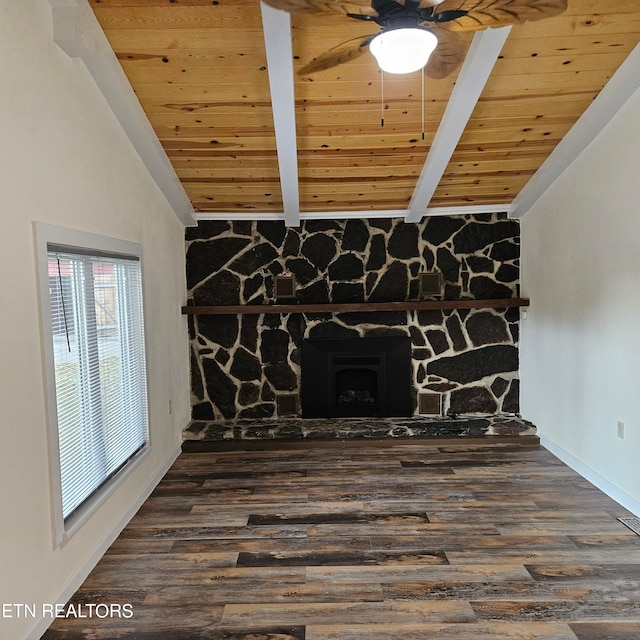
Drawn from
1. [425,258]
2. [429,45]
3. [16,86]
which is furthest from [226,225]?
[429,45]

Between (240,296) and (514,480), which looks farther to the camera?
(240,296)

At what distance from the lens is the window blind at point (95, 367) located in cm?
246

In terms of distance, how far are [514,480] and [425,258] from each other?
87.6 inches

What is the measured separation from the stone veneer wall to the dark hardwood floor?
1087mm

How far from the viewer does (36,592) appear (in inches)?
83.4

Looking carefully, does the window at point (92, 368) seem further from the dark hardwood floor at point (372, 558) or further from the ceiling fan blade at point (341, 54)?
the ceiling fan blade at point (341, 54)

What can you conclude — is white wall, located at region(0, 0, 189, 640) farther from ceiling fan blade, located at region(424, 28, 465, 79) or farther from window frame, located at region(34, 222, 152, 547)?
ceiling fan blade, located at region(424, 28, 465, 79)

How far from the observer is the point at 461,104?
123 inches

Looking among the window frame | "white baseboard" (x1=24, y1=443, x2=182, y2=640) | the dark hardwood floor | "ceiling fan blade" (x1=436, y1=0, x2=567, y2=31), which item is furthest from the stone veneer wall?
"ceiling fan blade" (x1=436, y1=0, x2=567, y2=31)

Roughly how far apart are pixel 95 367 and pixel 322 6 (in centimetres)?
217

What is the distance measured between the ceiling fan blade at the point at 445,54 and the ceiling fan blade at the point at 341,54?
0.31 m

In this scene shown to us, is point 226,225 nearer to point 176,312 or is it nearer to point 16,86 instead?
point 176,312

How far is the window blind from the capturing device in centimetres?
246

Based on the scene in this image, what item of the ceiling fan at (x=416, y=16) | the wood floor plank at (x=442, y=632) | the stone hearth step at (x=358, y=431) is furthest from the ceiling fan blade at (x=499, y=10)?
the stone hearth step at (x=358, y=431)
